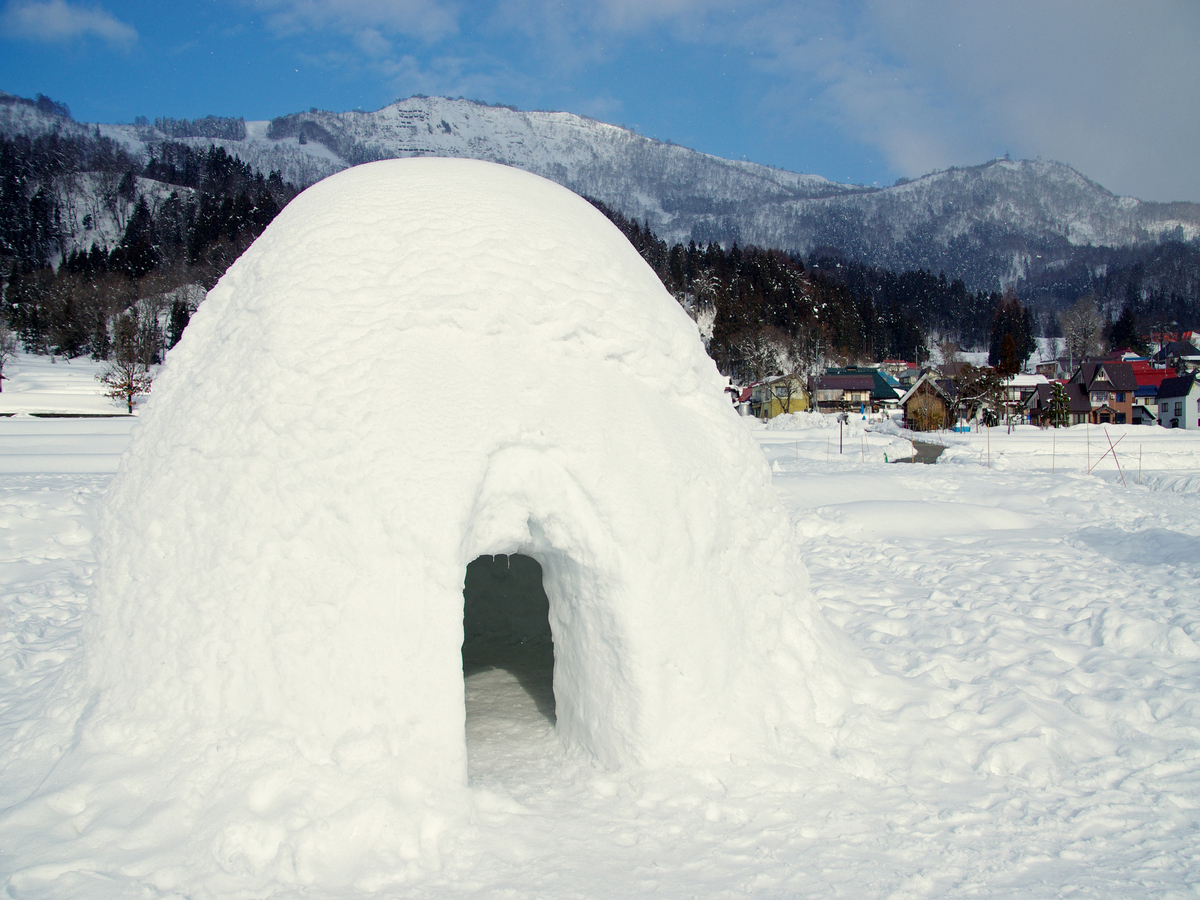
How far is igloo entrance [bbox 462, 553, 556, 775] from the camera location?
4.82 metres

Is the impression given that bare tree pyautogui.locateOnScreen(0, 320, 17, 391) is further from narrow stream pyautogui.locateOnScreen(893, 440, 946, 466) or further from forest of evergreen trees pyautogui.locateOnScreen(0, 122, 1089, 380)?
narrow stream pyautogui.locateOnScreen(893, 440, 946, 466)

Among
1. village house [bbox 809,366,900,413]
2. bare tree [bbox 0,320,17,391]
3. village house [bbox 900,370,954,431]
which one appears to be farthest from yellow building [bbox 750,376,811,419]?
bare tree [bbox 0,320,17,391]

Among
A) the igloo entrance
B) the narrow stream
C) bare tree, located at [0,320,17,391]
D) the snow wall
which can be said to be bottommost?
the igloo entrance

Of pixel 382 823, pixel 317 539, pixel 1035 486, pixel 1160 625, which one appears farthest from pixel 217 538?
pixel 1035 486

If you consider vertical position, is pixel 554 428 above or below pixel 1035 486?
above

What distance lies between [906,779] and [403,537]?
11.1 ft

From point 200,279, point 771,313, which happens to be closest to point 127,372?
point 200,279

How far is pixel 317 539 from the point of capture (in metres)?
3.82

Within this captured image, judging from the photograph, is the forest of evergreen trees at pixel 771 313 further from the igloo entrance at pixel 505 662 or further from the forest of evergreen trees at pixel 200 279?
the igloo entrance at pixel 505 662

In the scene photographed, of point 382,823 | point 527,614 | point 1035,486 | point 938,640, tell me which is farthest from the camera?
point 1035,486

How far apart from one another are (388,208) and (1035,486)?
50.1 ft

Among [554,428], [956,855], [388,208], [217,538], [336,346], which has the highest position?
[388,208]

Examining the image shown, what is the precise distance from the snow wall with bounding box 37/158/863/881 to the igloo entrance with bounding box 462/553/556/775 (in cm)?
53

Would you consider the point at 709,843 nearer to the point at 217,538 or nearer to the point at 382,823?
the point at 382,823
